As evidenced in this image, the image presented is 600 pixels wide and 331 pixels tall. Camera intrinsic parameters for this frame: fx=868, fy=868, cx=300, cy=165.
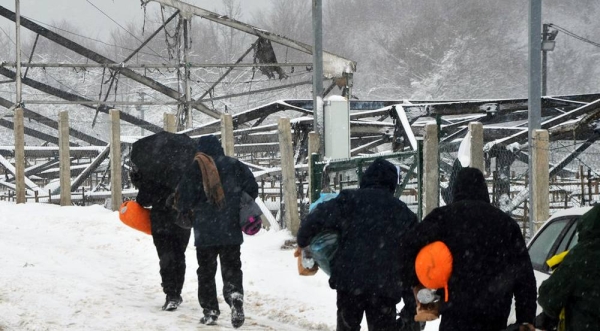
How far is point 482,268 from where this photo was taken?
190 inches

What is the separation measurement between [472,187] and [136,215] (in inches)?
166

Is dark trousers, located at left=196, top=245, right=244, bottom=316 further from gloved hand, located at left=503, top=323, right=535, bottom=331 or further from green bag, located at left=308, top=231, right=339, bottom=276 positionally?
gloved hand, located at left=503, top=323, right=535, bottom=331

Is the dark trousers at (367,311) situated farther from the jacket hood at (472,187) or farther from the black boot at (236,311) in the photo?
the black boot at (236,311)

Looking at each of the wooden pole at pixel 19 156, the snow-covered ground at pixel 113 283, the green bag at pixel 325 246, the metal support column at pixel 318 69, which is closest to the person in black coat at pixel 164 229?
the snow-covered ground at pixel 113 283

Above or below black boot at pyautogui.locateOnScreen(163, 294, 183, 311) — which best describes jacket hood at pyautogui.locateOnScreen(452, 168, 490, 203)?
above

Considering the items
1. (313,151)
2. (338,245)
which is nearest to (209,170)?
(338,245)

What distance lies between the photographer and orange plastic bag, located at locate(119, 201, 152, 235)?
8.34m

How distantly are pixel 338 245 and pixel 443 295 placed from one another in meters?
1.04

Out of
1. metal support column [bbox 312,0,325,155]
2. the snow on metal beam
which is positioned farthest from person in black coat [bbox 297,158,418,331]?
the snow on metal beam

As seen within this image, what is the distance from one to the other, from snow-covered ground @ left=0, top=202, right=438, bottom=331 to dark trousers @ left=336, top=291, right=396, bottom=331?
82.4 inches

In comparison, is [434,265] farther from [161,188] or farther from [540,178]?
[540,178]

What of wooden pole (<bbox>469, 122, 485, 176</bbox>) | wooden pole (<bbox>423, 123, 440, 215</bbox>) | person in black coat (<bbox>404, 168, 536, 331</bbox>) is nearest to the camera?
person in black coat (<bbox>404, 168, 536, 331</bbox>)

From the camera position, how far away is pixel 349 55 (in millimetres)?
88875

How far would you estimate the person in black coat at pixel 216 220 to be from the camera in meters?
7.55
